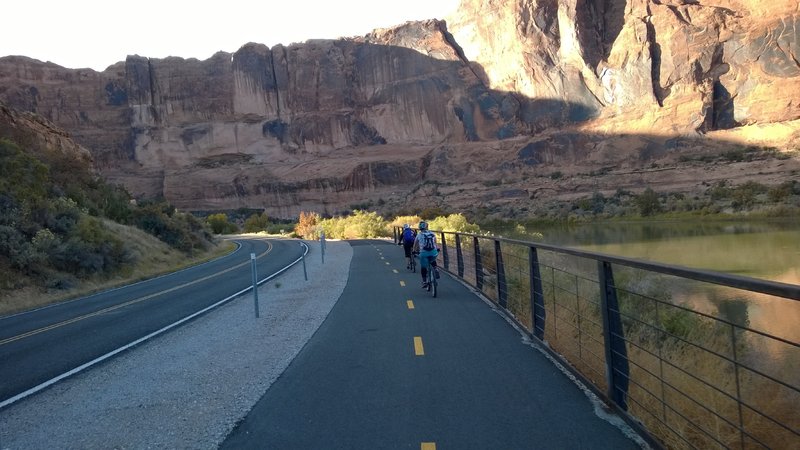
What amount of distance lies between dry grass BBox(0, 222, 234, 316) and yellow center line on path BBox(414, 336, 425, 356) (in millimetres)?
15401

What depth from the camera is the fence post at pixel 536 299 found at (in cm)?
934

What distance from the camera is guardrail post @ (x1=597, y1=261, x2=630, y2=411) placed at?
5895 millimetres

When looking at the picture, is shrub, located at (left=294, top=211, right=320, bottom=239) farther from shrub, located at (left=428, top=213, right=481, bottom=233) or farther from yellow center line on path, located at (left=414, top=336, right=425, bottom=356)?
yellow center line on path, located at (left=414, top=336, right=425, bottom=356)

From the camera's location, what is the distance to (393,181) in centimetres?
10406

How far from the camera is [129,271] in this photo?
30.5 metres

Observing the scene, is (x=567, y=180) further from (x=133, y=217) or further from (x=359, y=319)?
(x=359, y=319)

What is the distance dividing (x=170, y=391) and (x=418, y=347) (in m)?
3.18

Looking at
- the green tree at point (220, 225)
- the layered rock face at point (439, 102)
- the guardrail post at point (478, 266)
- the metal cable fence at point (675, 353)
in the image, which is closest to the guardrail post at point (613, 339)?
the metal cable fence at point (675, 353)

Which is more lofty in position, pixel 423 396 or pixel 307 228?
pixel 423 396

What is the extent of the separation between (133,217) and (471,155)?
2576 inches

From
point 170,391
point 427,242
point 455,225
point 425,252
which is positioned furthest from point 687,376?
point 455,225

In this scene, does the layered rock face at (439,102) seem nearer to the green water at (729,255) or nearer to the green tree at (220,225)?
the green tree at (220,225)

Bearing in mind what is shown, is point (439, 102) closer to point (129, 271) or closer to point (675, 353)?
point (129, 271)

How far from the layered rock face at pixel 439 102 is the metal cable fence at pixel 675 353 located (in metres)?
61.5
